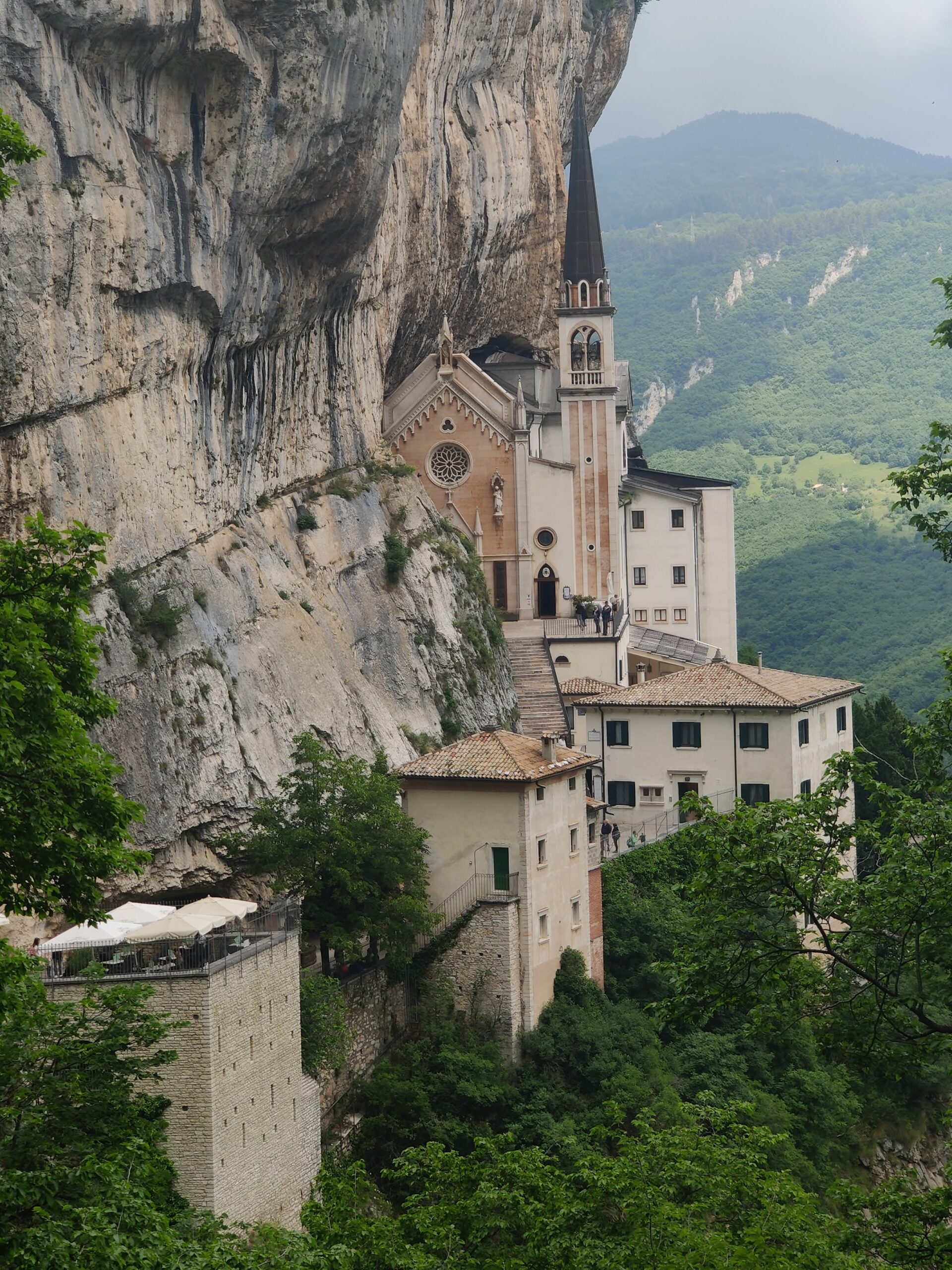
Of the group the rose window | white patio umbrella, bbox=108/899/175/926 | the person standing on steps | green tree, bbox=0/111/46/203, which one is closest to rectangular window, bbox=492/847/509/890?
the person standing on steps

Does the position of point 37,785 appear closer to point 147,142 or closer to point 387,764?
point 147,142

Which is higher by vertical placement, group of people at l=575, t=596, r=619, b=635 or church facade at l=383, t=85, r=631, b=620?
church facade at l=383, t=85, r=631, b=620

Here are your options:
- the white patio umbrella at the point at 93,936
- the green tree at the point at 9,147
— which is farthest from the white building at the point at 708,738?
the green tree at the point at 9,147

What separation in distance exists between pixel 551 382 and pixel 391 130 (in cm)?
2854

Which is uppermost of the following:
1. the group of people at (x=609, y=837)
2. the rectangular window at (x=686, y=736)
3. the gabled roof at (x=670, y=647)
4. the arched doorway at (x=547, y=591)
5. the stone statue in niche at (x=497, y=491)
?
the stone statue in niche at (x=497, y=491)

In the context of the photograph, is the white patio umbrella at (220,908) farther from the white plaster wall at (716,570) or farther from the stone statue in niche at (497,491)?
the white plaster wall at (716,570)

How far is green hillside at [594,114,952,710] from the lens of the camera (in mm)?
101500

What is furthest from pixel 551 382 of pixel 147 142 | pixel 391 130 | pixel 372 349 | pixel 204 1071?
pixel 204 1071

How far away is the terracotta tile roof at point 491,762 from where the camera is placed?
4378cm

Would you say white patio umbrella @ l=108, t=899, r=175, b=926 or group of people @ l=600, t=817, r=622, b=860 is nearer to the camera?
white patio umbrella @ l=108, t=899, r=175, b=926

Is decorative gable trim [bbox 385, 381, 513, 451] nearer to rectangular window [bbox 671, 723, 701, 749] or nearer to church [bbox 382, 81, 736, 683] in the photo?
church [bbox 382, 81, 736, 683]

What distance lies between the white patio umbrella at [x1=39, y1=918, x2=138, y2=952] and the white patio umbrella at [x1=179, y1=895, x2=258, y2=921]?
1.05 m

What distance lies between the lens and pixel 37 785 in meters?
19.3

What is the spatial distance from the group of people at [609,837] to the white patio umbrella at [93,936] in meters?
23.7
